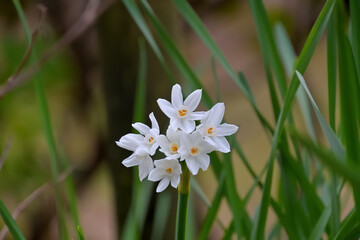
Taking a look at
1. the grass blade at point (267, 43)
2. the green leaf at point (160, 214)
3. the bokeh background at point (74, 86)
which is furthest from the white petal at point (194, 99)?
the bokeh background at point (74, 86)

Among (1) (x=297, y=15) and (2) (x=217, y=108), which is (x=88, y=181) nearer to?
(1) (x=297, y=15)

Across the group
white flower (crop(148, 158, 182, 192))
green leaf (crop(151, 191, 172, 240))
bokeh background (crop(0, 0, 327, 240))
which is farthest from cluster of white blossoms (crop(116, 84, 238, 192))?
bokeh background (crop(0, 0, 327, 240))

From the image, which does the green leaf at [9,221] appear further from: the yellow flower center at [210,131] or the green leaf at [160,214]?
the green leaf at [160,214]

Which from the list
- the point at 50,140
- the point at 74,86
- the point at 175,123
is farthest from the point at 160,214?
the point at 74,86

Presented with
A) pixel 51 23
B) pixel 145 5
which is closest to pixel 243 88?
pixel 145 5

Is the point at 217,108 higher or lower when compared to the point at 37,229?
higher

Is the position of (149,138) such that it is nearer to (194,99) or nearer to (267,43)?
(194,99)
